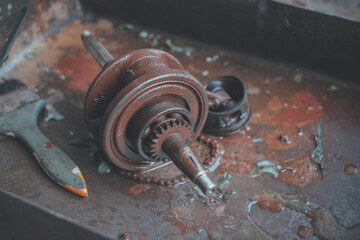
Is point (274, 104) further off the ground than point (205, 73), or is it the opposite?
point (205, 73)

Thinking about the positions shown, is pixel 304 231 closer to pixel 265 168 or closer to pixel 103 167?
pixel 265 168

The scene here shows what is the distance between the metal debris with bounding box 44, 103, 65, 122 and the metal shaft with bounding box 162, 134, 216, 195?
114 centimetres

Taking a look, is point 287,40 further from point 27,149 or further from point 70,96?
point 27,149

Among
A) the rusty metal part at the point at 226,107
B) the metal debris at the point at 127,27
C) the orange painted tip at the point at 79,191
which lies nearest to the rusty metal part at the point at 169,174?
the rusty metal part at the point at 226,107

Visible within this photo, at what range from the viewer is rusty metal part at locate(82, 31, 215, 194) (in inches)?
99.6

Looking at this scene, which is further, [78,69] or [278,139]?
[78,69]

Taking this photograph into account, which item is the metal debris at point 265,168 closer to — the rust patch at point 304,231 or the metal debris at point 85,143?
the rust patch at point 304,231

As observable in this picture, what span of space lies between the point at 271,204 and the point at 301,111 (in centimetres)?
103

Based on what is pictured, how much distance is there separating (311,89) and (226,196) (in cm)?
145

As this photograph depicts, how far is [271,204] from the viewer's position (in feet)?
9.31

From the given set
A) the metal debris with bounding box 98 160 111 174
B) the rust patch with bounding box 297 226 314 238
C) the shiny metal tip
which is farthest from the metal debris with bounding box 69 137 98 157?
the rust patch with bounding box 297 226 314 238

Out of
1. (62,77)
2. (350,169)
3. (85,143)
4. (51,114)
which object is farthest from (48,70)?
(350,169)

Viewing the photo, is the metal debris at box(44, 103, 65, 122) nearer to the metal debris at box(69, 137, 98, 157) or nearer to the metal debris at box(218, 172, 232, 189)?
the metal debris at box(69, 137, 98, 157)

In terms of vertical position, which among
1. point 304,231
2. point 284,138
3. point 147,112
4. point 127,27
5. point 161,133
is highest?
point 147,112
